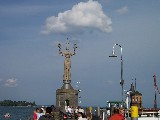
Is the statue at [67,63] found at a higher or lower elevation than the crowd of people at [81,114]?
higher

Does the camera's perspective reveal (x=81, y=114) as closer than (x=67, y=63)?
Yes

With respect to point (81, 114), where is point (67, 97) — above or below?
above

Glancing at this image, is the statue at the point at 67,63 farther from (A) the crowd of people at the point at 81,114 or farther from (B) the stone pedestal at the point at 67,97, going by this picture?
(A) the crowd of people at the point at 81,114

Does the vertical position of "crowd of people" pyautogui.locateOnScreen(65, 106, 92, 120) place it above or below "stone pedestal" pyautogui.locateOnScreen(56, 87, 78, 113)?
below

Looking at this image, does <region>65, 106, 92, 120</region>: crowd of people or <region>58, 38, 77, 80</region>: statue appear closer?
<region>65, 106, 92, 120</region>: crowd of people

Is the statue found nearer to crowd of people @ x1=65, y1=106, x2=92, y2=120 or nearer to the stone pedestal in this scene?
the stone pedestal

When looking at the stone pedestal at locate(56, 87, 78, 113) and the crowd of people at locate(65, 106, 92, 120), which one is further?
the stone pedestal at locate(56, 87, 78, 113)

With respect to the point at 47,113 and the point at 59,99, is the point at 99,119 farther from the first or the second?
the point at 59,99

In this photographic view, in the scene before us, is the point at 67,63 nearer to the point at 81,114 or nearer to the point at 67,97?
the point at 67,97

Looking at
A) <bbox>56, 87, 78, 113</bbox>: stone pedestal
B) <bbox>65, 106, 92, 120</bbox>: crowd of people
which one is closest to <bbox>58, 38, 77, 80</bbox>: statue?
<bbox>56, 87, 78, 113</bbox>: stone pedestal

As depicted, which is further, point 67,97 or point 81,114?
point 67,97

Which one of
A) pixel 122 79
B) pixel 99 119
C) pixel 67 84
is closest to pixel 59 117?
pixel 99 119

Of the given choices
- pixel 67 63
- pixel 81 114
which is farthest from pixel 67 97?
pixel 81 114

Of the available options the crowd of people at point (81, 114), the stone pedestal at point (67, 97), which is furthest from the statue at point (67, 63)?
the crowd of people at point (81, 114)
